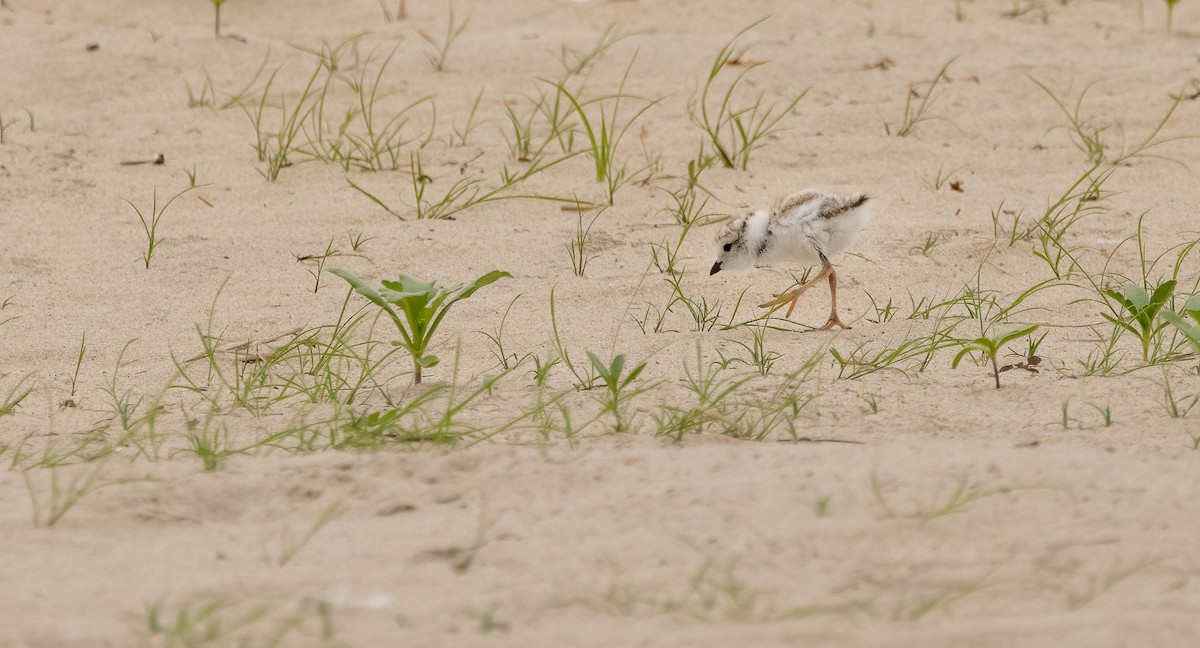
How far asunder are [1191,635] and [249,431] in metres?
2.39

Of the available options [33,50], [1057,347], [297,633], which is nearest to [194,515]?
[297,633]

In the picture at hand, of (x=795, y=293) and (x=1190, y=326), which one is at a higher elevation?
(x=1190, y=326)

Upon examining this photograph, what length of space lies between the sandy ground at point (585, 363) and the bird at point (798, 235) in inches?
7.3

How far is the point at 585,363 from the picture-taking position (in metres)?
4.26

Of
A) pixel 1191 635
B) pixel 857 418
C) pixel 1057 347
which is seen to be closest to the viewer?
pixel 1191 635

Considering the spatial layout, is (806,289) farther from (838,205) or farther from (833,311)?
(838,205)

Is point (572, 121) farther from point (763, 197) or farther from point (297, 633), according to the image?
point (297, 633)

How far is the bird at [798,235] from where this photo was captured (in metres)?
5.02

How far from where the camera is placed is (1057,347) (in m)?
4.39

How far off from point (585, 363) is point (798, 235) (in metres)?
1.19

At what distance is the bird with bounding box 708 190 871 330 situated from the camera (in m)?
5.02

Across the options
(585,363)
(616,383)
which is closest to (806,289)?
(585,363)

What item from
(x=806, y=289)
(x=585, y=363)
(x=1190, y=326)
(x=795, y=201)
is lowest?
(x=585, y=363)

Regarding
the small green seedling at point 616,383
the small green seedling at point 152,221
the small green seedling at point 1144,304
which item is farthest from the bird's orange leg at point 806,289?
the small green seedling at point 152,221
